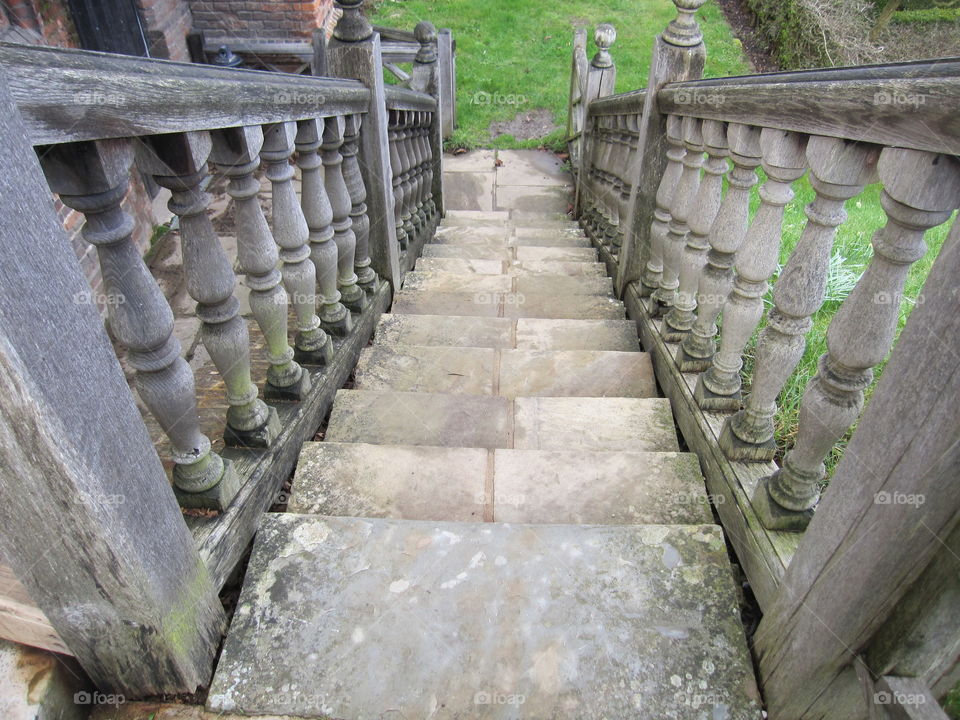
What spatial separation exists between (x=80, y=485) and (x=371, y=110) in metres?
2.15

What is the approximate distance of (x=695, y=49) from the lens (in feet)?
7.97

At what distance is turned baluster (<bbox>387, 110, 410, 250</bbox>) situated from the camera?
3125 mm

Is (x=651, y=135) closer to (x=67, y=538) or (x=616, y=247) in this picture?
(x=616, y=247)

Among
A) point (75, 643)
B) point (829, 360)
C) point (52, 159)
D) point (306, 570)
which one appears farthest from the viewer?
point (306, 570)

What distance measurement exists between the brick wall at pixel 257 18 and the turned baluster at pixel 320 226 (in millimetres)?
5647

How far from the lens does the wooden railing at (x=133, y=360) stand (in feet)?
2.43

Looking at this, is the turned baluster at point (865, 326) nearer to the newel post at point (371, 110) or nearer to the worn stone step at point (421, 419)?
the worn stone step at point (421, 419)

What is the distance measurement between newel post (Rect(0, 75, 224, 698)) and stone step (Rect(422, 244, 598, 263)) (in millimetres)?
3242

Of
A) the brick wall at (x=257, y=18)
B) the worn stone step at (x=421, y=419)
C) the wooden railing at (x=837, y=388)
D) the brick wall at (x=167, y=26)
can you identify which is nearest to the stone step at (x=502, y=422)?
the worn stone step at (x=421, y=419)

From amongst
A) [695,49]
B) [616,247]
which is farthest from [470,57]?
[695,49]

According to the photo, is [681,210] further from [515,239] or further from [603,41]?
[603,41]

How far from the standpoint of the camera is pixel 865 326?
107 cm

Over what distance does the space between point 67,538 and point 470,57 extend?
9.96 metres

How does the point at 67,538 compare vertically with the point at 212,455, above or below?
above
